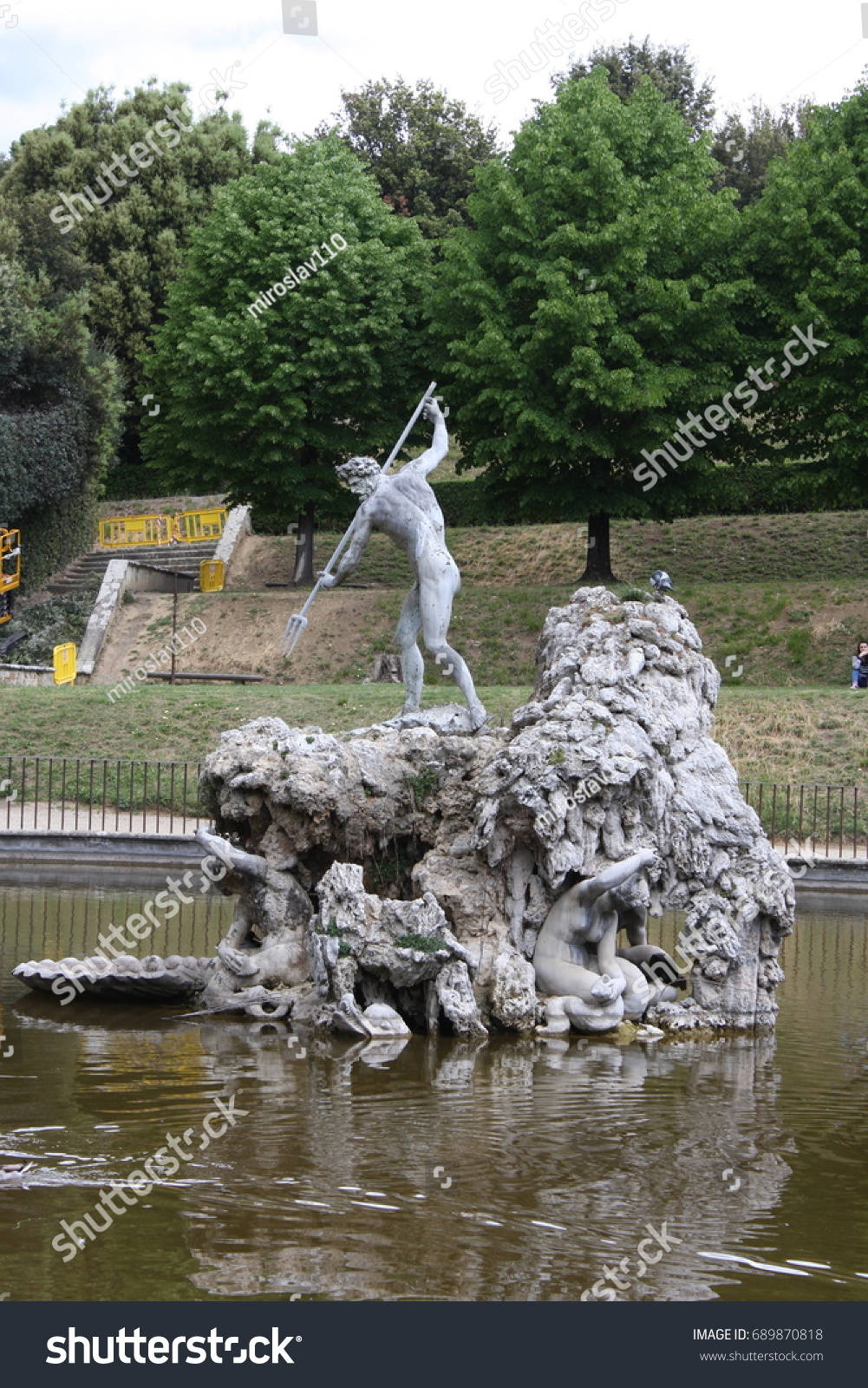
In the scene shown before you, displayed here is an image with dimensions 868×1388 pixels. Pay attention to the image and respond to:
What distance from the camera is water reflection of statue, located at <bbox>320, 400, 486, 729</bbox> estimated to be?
14.5 m

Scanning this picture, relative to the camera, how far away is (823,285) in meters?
34.2

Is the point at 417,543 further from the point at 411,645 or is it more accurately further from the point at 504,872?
the point at 504,872

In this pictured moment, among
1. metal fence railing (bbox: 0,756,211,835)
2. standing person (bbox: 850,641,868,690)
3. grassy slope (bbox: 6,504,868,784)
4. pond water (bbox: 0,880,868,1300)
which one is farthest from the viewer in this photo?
standing person (bbox: 850,641,868,690)

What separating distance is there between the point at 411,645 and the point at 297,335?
2573 cm

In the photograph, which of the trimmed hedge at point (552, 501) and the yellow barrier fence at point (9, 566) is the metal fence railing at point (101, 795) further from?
the yellow barrier fence at point (9, 566)

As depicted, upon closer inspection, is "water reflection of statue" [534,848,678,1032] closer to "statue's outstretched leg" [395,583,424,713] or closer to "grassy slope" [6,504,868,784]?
"statue's outstretched leg" [395,583,424,713]

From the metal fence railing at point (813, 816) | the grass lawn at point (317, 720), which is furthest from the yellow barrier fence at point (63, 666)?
the metal fence railing at point (813, 816)

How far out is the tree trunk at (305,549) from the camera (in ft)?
136

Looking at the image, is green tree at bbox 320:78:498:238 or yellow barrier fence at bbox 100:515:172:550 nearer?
yellow barrier fence at bbox 100:515:172:550

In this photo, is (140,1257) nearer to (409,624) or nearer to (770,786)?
(409,624)

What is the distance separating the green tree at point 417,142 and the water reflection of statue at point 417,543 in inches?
1951

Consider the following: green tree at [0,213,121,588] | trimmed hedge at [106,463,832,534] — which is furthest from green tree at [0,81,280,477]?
trimmed hedge at [106,463,832,534]

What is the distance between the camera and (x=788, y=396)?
115ft

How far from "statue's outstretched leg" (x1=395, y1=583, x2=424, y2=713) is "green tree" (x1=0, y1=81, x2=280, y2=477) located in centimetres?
3966
